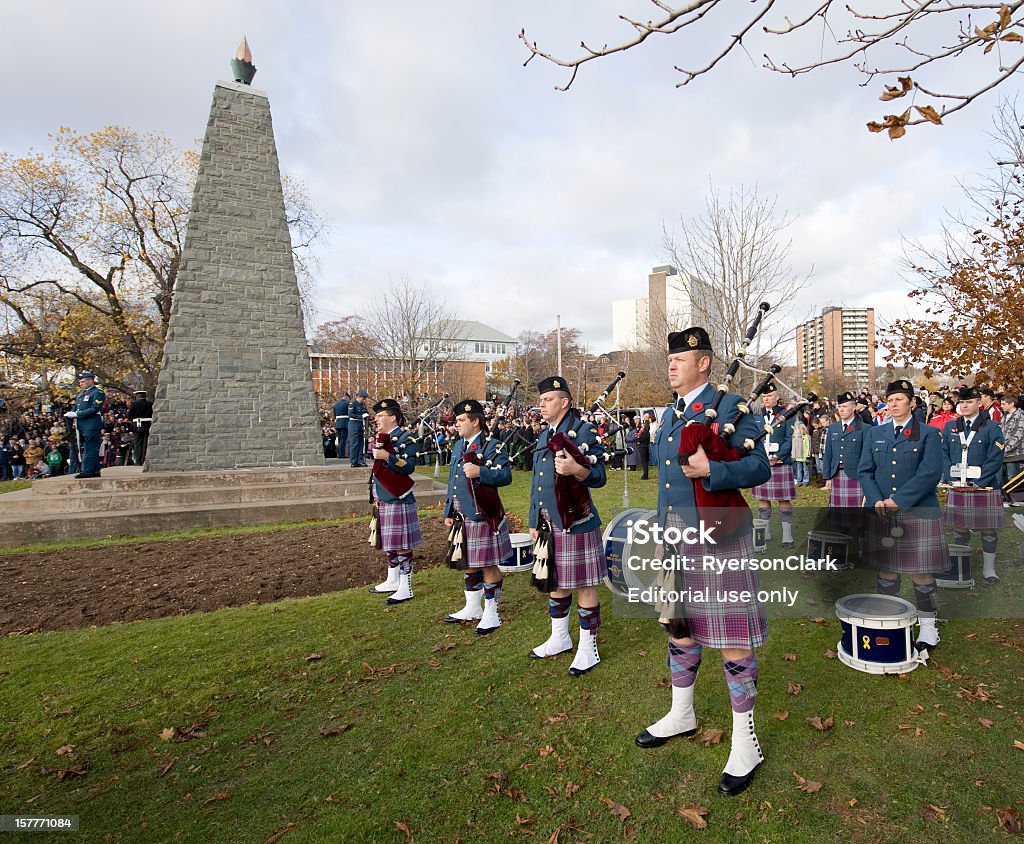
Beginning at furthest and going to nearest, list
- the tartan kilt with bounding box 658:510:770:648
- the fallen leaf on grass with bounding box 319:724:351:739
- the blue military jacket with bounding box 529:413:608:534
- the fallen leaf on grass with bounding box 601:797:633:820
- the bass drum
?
the bass drum
the blue military jacket with bounding box 529:413:608:534
the fallen leaf on grass with bounding box 319:724:351:739
the tartan kilt with bounding box 658:510:770:648
the fallen leaf on grass with bounding box 601:797:633:820

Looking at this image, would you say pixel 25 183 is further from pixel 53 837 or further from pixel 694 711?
pixel 694 711

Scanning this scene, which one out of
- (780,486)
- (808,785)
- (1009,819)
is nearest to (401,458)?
(808,785)

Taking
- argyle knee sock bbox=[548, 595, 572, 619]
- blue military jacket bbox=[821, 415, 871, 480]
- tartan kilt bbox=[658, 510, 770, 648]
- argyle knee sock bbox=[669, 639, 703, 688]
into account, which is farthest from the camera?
blue military jacket bbox=[821, 415, 871, 480]

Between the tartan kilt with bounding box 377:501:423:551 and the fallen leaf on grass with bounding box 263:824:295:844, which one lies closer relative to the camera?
the fallen leaf on grass with bounding box 263:824:295:844

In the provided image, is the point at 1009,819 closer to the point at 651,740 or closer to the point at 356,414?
the point at 651,740

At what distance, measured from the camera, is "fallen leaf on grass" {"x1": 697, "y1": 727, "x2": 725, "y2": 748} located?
3.46 m

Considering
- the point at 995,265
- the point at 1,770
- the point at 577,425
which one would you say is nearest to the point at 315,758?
the point at 1,770

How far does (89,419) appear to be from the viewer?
1199 centimetres

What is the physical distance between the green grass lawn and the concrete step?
608cm

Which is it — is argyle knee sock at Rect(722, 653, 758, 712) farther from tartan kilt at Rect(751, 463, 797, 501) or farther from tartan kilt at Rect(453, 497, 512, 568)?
tartan kilt at Rect(751, 463, 797, 501)

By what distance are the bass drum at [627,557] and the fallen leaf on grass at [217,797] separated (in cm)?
354

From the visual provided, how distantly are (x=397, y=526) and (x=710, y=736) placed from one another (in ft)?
13.0

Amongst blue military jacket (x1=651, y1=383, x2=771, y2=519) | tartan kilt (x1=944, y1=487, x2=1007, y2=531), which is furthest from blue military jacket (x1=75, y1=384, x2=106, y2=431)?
tartan kilt (x1=944, y1=487, x2=1007, y2=531)

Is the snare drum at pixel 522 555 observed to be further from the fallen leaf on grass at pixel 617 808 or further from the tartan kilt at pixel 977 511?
the tartan kilt at pixel 977 511
